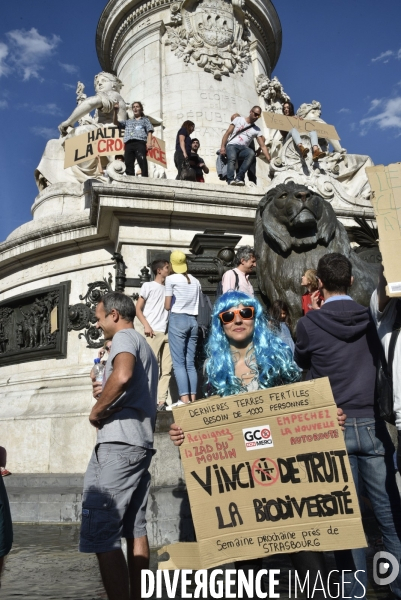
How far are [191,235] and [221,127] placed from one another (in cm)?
648

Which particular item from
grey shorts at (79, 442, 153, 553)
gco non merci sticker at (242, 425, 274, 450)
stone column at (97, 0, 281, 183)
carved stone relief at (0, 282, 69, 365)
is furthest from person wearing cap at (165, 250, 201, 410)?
stone column at (97, 0, 281, 183)

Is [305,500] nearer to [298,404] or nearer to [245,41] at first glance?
[298,404]

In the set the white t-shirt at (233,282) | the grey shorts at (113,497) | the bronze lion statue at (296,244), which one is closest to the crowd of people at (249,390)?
the grey shorts at (113,497)

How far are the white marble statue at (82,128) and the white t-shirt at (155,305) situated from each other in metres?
6.44

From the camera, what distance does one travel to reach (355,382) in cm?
280

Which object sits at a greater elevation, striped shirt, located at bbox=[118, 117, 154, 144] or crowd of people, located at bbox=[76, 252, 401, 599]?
striped shirt, located at bbox=[118, 117, 154, 144]

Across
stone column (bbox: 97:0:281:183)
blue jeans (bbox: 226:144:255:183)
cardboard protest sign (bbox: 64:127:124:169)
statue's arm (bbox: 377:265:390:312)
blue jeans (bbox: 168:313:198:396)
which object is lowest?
statue's arm (bbox: 377:265:390:312)

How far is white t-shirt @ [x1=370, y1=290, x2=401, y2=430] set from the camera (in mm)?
2521

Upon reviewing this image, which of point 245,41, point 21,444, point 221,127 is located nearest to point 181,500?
point 21,444

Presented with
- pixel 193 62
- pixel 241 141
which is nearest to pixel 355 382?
pixel 241 141

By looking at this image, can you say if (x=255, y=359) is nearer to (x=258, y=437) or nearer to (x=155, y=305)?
(x=258, y=437)

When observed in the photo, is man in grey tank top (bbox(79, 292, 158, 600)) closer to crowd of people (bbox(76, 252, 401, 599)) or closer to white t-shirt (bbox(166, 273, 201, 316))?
crowd of people (bbox(76, 252, 401, 599))

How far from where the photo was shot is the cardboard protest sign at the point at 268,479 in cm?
240

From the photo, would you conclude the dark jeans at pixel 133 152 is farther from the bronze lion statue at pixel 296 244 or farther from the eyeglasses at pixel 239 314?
the eyeglasses at pixel 239 314
